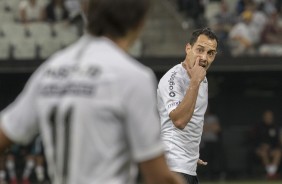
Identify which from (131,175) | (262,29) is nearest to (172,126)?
(131,175)

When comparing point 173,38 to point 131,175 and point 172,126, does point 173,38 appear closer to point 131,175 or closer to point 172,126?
point 172,126

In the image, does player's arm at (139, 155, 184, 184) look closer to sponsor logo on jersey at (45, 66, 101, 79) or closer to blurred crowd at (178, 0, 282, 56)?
sponsor logo on jersey at (45, 66, 101, 79)

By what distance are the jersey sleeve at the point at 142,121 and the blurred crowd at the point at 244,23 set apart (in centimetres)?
1731

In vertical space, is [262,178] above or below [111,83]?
below

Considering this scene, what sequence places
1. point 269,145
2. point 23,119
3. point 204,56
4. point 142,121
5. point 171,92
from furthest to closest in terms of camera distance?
point 269,145 < point 204,56 < point 171,92 < point 23,119 < point 142,121

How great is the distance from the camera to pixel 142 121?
340 centimetres

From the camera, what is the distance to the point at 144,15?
3.55 m

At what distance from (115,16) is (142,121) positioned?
0.41 m

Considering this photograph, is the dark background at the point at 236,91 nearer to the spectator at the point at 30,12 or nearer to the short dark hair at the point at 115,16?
the spectator at the point at 30,12

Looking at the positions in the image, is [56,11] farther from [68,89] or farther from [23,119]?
[68,89]

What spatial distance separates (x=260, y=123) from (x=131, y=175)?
18.0 metres

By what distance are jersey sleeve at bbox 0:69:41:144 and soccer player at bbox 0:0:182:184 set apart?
5cm

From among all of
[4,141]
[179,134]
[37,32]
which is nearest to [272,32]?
[37,32]

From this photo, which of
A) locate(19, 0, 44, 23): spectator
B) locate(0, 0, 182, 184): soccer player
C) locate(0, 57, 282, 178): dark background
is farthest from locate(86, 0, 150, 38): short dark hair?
locate(19, 0, 44, 23): spectator
